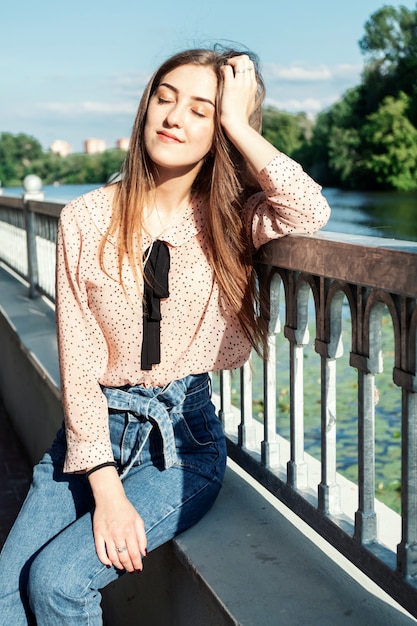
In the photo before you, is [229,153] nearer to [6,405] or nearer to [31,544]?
[31,544]

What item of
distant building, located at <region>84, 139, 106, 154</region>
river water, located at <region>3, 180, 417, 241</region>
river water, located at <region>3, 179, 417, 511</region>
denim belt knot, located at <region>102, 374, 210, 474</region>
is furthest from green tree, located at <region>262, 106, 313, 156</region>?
denim belt knot, located at <region>102, 374, 210, 474</region>

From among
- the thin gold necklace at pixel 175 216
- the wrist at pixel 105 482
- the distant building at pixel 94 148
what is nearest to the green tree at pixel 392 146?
the distant building at pixel 94 148

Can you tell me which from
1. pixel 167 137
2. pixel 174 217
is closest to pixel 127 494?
pixel 174 217

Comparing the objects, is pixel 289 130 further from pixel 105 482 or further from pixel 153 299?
pixel 105 482

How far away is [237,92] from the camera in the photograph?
2.49 meters

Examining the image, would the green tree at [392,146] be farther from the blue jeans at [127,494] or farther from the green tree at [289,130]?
the blue jeans at [127,494]

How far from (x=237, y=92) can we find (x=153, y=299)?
609mm

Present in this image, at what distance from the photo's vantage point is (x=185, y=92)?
253 cm

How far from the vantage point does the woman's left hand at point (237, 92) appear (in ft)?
8.10

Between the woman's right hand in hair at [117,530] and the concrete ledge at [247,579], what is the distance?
6.6 inches

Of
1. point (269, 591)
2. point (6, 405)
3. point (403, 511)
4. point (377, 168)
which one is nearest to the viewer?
point (403, 511)

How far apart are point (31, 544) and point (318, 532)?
75 cm

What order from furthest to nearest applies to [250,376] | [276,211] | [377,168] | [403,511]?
1. [377,168]
2. [250,376]
3. [276,211]
4. [403,511]

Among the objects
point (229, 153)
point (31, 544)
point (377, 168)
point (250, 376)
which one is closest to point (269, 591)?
point (31, 544)
